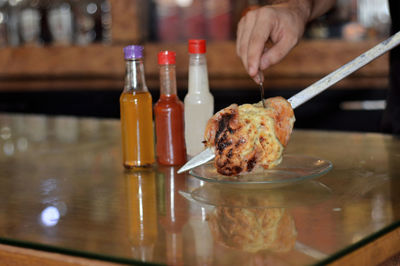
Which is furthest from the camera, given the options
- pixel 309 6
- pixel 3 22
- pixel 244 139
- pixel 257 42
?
pixel 3 22

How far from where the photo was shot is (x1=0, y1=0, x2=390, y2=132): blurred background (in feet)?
8.41

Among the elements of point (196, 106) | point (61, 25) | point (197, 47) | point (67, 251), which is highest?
point (61, 25)

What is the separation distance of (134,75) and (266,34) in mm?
271

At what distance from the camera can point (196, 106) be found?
988 millimetres

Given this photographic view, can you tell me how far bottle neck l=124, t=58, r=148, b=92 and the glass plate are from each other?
196mm

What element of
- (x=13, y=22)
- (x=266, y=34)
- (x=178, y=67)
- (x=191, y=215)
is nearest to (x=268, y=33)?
(x=266, y=34)

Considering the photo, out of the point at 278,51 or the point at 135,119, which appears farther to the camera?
the point at 278,51

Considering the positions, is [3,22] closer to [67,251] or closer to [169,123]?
[169,123]

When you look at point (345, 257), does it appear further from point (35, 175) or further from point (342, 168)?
point (35, 175)

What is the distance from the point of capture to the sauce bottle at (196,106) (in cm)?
99

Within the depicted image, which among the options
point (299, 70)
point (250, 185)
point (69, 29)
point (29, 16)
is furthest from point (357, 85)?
point (250, 185)

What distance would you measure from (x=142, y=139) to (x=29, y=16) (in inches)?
90.9

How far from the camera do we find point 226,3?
2.88 metres

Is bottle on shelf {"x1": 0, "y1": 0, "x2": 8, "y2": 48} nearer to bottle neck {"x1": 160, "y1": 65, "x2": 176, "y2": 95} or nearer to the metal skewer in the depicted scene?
bottle neck {"x1": 160, "y1": 65, "x2": 176, "y2": 95}
